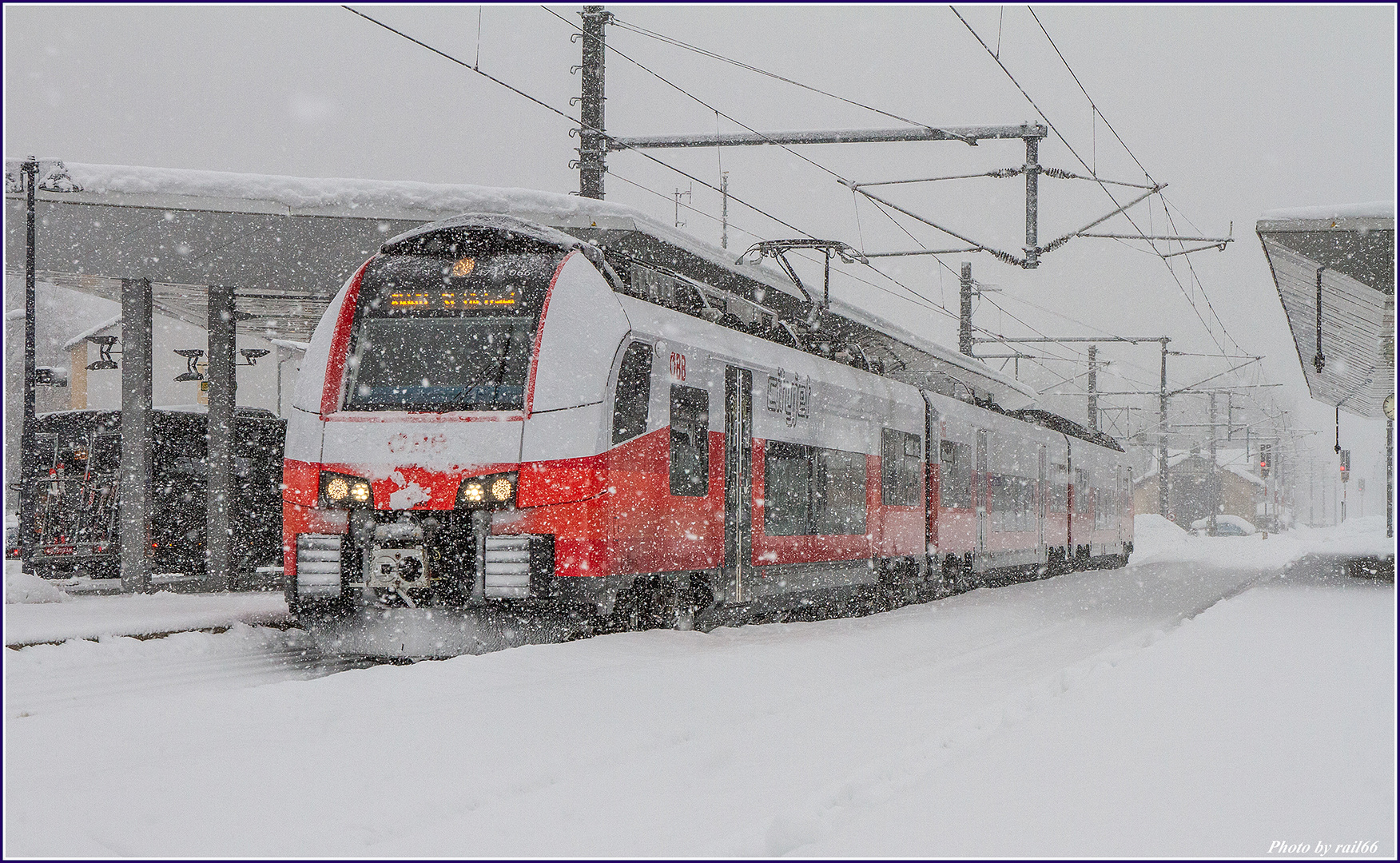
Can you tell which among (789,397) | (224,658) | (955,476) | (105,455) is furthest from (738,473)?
(105,455)

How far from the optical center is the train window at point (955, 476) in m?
20.4

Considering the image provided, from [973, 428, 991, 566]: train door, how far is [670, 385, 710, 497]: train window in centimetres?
1047

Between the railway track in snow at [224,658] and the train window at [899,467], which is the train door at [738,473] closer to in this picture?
the railway track in snow at [224,658]

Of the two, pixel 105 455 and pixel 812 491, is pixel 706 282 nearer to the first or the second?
pixel 812 491

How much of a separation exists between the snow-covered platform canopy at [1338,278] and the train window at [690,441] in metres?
8.00

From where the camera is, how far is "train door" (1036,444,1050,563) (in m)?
26.7

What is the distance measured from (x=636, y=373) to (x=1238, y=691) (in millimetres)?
5185

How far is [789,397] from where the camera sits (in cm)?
1458

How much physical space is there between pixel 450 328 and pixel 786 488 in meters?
4.60

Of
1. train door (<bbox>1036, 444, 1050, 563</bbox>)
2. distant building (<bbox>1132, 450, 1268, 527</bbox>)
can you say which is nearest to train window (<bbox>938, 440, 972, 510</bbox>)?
train door (<bbox>1036, 444, 1050, 563</bbox>)

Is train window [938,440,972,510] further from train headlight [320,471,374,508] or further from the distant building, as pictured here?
the distant building

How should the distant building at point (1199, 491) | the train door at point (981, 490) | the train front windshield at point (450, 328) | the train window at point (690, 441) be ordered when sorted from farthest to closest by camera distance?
the distant building at point (1199, 491), the train door at point (981, 490), the train window at point (690, 441), the train front windshield at point (450, 328)

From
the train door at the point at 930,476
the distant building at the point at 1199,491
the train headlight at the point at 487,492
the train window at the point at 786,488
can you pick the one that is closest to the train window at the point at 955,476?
the train door at the point at 930,476

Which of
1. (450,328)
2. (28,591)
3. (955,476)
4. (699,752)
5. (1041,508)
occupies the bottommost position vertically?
(699,752)
